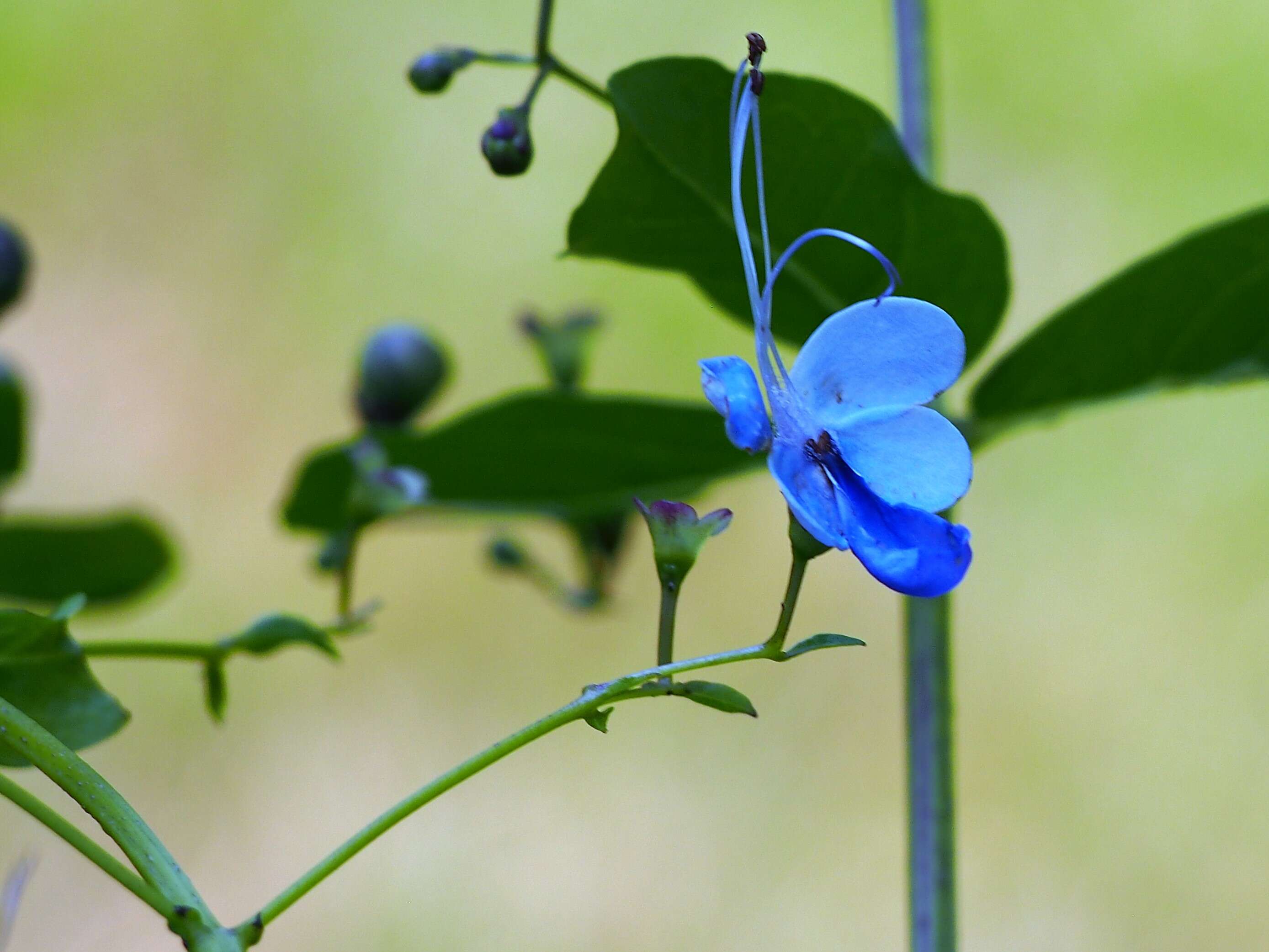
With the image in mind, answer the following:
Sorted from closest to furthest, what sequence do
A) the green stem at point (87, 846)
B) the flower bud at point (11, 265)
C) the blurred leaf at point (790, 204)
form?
the green stem at point (87, 846), the blurred leaf at point (790, 204), the flower bud at point (11, 265)

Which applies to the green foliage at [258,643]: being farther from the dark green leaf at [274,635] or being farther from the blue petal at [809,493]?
the blue petal at [809,493]

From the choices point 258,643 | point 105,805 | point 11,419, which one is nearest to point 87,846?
point 105,805

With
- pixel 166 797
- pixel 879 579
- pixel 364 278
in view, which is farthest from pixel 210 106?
pixel 879 579

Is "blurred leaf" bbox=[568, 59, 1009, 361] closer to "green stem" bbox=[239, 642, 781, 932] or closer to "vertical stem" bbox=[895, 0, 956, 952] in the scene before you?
"vertical stem" bbox=[895, 0, 956, 952]

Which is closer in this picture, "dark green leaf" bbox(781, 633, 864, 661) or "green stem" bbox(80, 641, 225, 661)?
"dark green leaf" bbox(781, 633, 864, 661)

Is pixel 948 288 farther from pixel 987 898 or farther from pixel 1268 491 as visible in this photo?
pixel 1268 491

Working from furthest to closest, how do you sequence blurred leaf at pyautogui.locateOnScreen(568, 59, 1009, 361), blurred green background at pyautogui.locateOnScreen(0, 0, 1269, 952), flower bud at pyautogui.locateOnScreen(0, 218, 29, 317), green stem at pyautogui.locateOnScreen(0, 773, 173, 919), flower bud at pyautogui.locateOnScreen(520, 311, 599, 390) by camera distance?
blurred green background at pyautogui.locateOnScreen(0, 0, 1269, 952) < flower bud at pyautogui.locateOnScreen(520, 311, 599, 390) < flower bud at pyautogui.locateOnScreen(0, 218, 29, 317) < blurred leaf at pyautogui.locateOnScreen(568, 59, 1009, 361) < green stem at pyautogui.locateOnScreen(0, 773, 173, 919)

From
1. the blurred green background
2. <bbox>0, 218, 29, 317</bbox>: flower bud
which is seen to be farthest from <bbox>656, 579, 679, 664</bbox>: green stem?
the blurred green background

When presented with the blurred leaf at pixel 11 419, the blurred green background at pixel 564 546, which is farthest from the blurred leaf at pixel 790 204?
the blurred green background at pixel 564 546
